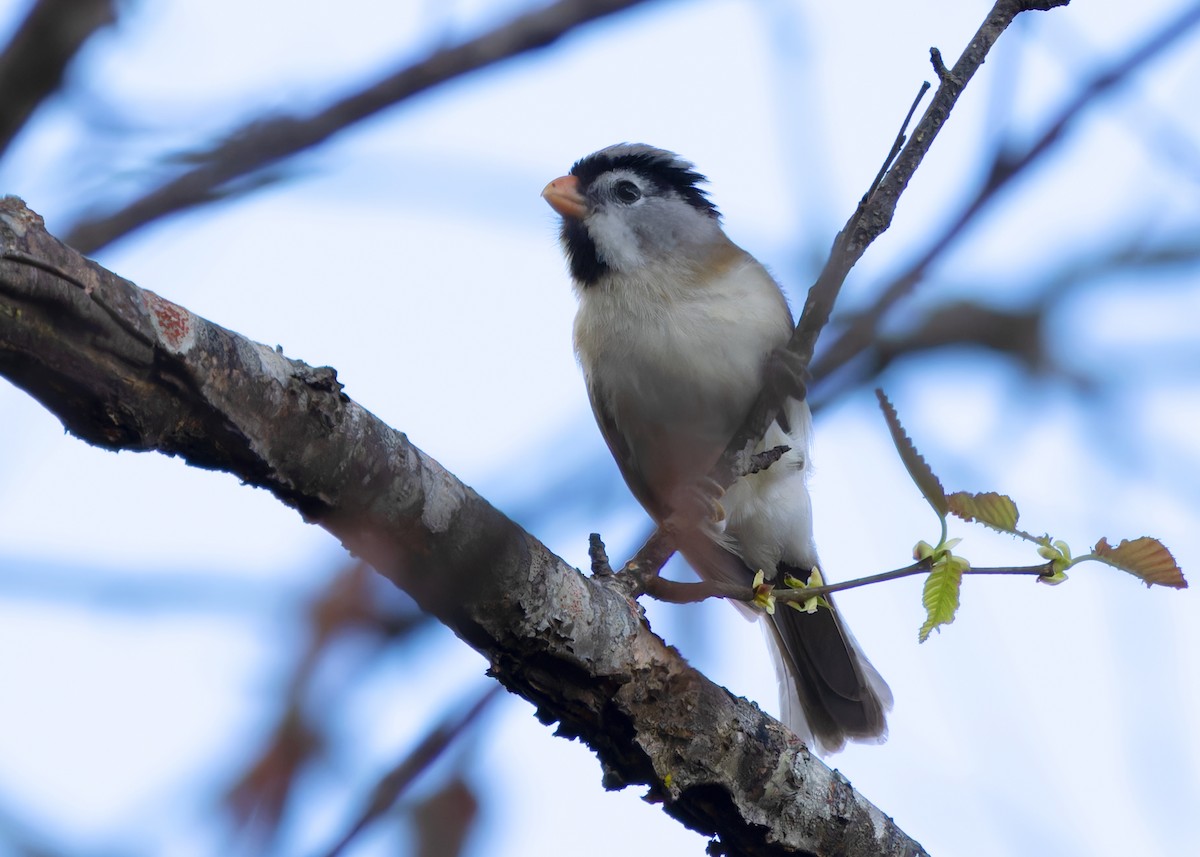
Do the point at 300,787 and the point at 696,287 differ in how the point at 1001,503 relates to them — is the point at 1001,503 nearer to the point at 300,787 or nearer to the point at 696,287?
the point at 300,787

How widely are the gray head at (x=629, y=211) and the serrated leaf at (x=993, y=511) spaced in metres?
2.36

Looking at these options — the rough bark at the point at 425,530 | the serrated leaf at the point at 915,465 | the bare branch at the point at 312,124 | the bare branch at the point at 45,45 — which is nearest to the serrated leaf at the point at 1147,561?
the serrated leaf at the point at 915,465

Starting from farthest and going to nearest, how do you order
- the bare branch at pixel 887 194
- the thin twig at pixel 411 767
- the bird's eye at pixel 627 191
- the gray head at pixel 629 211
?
1. the bird's eye at pixel 627 191
2. the gray head at pixel 629 211
3. the bare branch at pixel 887 194
4. the thin twig at pixel 411 767

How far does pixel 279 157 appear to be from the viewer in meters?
2.00

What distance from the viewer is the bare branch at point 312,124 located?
1.86 metres

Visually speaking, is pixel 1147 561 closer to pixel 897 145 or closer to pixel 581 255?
pixel 897 145

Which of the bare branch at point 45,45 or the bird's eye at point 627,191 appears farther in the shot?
the bird's eye at point 627,191

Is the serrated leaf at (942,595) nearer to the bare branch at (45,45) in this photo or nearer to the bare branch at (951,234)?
the bare branch at (951,234)

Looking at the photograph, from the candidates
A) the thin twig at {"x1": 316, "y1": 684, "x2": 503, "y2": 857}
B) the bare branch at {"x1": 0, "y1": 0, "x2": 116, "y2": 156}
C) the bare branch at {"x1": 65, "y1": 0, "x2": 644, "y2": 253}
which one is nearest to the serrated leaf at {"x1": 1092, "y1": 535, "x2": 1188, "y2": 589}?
the thin twig at {"x1": 316, "y1": 684, "x2": 503, "y2": 857}

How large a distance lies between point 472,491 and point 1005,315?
51.4 inches

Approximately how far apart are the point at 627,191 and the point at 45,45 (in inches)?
129

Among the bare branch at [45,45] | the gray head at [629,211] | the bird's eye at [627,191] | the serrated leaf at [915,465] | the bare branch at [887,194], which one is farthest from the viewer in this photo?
the bird's eye at [627,191]

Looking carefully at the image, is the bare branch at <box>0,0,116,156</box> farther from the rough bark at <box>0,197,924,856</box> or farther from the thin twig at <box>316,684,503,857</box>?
the thin twig at <box>316,684,503,857</box>

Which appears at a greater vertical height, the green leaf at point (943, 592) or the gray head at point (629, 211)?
the gray head at point (629, 211)
